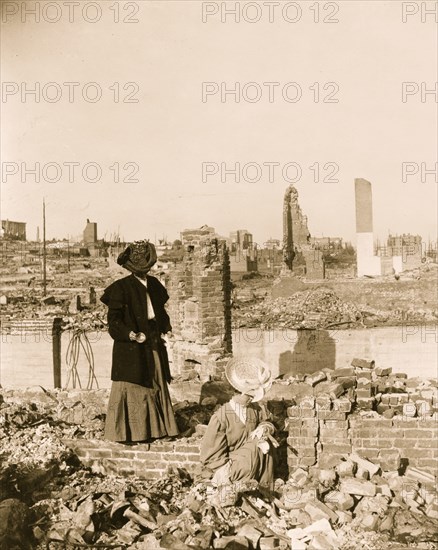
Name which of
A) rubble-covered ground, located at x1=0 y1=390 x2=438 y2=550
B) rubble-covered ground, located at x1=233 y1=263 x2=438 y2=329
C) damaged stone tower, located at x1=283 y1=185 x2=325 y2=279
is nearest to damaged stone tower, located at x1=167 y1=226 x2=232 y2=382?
rubble-covered ground, located at x1=0 y1=390 x2=438 y2=550

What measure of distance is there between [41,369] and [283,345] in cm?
493

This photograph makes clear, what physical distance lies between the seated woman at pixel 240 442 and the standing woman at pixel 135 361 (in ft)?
2.17

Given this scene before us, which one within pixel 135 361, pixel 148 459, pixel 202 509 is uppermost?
pixel 135 361

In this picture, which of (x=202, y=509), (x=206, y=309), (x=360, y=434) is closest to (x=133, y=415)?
(x=202, y=509)

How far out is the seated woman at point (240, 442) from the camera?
4.48 m

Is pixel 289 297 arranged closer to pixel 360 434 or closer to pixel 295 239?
pixel 295 239

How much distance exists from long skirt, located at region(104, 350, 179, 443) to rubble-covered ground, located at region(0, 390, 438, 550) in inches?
14.7

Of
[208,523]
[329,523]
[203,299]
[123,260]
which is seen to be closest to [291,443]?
[329,523]

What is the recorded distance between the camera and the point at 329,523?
4207 mm

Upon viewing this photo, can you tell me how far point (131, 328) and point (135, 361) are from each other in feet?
0.99

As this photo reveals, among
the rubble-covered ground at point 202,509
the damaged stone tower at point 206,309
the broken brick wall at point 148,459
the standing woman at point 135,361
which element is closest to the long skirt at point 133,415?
the standing woman at point 135,361

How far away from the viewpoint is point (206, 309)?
27.6 feet

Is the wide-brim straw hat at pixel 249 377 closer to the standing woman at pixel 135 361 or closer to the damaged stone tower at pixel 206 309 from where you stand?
the standing woman at pixel 135 361

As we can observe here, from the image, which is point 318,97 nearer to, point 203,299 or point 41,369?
point 203,299
